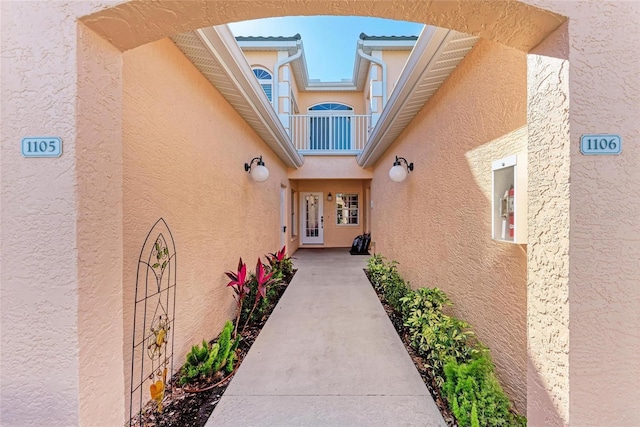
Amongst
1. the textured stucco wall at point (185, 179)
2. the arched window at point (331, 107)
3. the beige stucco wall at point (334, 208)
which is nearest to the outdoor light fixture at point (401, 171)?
the textured stucco wall at point (185, 179)

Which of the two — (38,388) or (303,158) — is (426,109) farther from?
(303,158)

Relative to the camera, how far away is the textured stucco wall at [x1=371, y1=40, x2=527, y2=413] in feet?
6.32

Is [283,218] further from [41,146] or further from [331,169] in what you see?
[41,146]

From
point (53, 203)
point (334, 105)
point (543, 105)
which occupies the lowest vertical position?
point (53, 203)

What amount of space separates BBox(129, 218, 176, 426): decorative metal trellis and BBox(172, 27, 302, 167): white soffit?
5.46 feet

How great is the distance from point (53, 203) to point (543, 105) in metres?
2.51

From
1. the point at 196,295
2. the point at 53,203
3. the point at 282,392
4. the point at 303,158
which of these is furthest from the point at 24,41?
the point at 303,158

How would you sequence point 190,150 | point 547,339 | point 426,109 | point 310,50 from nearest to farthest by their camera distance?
point 547,339, point 190,150, point 426,109, point 310,50

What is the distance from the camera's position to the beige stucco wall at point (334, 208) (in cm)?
1100

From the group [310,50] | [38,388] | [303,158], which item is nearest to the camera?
[38,388]

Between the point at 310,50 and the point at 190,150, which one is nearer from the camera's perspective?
the point at 190,150

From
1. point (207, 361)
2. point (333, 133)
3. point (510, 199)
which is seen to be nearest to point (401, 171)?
point (510, 199)

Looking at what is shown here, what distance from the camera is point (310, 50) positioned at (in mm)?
9727

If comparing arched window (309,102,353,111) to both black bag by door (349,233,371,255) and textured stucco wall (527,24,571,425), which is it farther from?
textured stucco wall (527,24,571,425)
